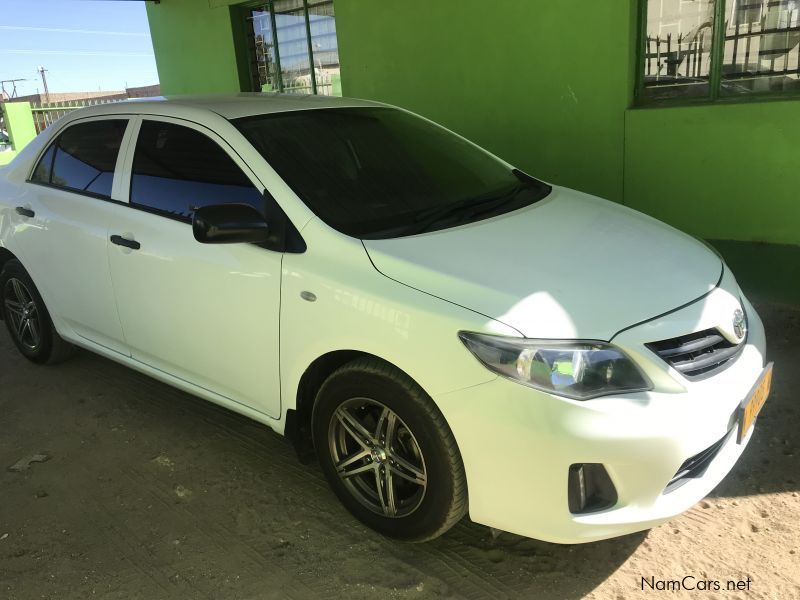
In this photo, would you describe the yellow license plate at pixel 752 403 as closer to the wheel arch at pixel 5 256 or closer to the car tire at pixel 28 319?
the car tire at pixel 28 319

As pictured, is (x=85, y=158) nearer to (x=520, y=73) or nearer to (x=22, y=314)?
(x=22, y=314)

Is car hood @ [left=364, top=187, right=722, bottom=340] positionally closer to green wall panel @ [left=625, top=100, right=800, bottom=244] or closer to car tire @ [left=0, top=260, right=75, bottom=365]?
green wall panel @ [left=625, top=100, right=800, bottom=244]

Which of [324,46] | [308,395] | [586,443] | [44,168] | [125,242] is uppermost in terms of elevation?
[324,46]

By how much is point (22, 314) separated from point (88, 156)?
4.69 feet

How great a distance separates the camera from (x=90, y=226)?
3.67 m

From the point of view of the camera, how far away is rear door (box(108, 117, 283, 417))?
291cm

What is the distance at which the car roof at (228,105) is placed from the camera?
333 cm

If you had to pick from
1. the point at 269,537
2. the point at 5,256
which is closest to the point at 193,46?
the point at 5,256

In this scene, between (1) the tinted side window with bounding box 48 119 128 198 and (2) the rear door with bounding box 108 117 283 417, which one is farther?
(1) the tinted side window with bounding box 48 119 128 198

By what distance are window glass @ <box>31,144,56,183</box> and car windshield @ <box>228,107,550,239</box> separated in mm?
1700

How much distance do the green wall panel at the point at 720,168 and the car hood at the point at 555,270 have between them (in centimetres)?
213

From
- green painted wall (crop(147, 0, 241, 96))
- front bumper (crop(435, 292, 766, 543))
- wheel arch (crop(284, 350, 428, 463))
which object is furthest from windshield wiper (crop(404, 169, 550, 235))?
green painted wall (crop(147, 0, 241, 96))

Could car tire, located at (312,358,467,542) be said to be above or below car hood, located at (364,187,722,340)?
below

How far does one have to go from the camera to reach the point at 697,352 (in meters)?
2.41
